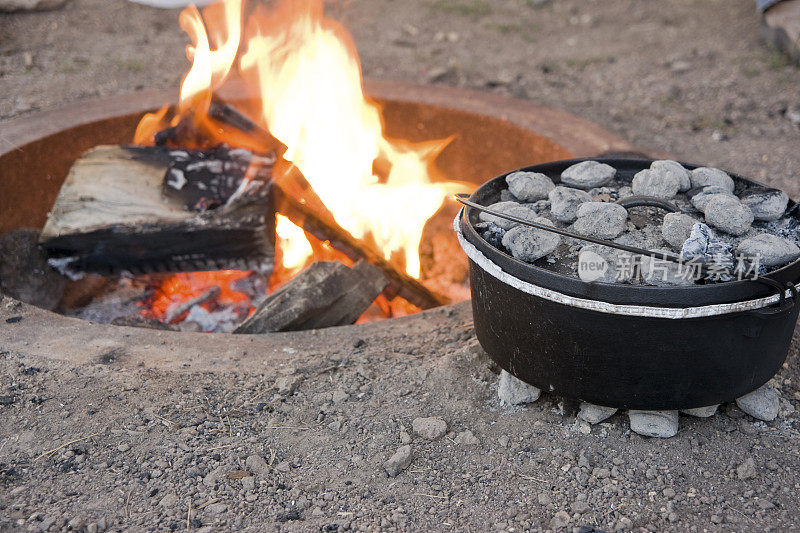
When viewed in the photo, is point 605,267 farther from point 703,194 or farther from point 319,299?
point 319,299

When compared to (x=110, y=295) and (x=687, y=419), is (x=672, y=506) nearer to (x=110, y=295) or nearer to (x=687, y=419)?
(x=687, y=419)

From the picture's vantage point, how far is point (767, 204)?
6.59ft

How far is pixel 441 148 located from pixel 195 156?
1.36 m

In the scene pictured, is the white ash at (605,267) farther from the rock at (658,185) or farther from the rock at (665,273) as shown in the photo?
the rock at (658,185)

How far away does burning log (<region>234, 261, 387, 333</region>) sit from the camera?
271 centimetres

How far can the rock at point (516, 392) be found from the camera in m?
2.16

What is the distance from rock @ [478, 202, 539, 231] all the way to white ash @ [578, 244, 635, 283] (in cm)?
27

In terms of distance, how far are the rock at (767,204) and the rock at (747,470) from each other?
672 millimetres

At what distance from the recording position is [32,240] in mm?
3297

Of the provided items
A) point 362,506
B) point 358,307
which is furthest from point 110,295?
point 362,506

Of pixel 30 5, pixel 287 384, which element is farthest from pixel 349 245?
pixel 30 5

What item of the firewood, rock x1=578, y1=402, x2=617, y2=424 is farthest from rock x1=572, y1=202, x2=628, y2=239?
the firewood

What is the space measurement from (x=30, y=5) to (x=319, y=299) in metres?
4.40

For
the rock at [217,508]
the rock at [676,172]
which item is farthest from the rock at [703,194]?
the rock at [217,508]
